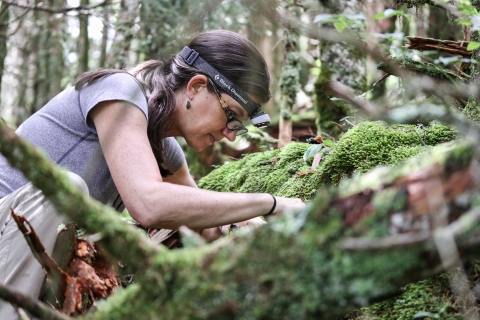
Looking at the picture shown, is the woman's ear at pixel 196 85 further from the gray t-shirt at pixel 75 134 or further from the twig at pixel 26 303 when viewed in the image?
the twig at pixel 26 303

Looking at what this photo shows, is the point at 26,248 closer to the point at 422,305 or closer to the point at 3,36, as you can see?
the point at 422,305

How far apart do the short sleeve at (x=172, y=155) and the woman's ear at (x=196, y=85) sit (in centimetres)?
52

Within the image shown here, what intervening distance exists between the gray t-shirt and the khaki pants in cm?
41

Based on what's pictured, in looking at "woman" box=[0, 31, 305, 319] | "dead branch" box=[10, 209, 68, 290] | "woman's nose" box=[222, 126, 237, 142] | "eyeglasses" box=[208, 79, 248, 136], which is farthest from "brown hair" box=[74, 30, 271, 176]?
"dead branch" box=[10, 209, 68, 290]

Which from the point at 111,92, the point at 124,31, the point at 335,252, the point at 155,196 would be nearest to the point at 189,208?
the point at 155,196

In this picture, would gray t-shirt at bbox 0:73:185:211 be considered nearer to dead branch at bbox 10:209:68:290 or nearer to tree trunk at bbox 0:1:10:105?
dead branch at bbox 10:209:68:290

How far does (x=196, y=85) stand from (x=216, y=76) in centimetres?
13

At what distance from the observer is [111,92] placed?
8.66ft

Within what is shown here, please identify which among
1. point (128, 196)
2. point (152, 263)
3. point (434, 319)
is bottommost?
point (434, 319)

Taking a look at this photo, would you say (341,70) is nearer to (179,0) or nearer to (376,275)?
(179,0)

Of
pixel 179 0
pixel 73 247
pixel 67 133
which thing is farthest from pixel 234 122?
pixel 179 0

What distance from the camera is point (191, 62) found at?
3.00 m

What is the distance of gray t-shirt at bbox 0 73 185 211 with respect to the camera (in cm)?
274

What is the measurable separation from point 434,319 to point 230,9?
5.88 m
